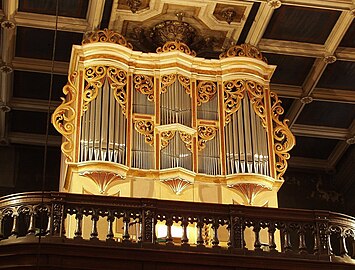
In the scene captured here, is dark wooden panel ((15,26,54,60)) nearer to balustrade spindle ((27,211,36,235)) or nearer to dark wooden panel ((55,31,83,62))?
dark wooden panel ((55,31,83,62))

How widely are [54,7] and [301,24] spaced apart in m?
4.18

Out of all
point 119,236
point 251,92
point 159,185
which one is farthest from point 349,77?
point 119,236

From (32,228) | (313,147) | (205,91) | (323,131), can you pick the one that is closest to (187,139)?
(205,91)

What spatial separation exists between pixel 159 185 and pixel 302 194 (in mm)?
5687

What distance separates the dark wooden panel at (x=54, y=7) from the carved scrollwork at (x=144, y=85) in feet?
4.81

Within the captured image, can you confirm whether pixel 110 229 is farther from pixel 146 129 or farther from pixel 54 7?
pixel 54 7

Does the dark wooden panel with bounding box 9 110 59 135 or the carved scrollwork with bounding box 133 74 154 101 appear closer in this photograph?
the carved scrollwork with bounding box 133 74 154 101

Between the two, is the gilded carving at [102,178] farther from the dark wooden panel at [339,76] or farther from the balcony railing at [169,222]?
the dark wooden panel at [339,76]

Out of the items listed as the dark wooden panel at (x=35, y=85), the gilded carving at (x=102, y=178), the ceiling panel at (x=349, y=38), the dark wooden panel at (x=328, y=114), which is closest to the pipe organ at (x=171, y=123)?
the gilded carving at (x=102, y=178)

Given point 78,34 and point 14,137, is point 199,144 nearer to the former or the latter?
point 78,34

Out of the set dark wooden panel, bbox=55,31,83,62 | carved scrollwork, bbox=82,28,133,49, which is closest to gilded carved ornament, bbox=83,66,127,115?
carved scrollwork, bbox=82,28,133,49

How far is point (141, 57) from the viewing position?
1522 centimetres

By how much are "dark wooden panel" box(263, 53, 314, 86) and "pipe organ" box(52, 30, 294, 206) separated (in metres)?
1.03

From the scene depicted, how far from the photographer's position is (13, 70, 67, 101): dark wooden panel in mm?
16828
